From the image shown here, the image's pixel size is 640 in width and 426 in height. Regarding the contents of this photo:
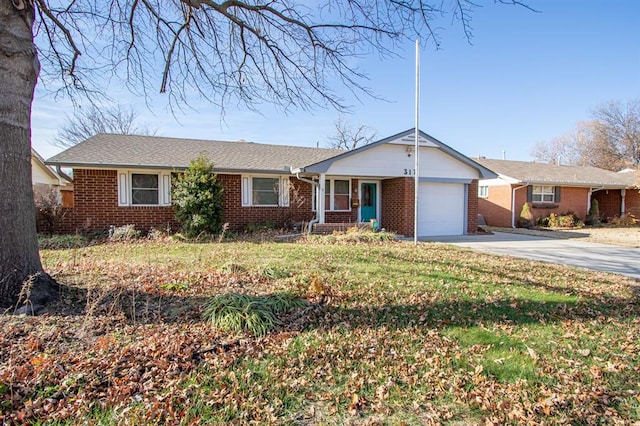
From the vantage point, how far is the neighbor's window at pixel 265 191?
1414cm

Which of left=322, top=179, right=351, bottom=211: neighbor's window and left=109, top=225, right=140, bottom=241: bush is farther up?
left=322, top=179, right=351, bottom=211: neighbor's window

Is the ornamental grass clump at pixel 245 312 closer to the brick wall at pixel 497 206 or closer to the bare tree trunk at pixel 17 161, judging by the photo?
the bare tree trunk at pixel 17 161

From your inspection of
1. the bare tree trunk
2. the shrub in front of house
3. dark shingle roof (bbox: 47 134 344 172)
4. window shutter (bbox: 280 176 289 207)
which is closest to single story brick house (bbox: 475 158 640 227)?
A: the shrub in front of house

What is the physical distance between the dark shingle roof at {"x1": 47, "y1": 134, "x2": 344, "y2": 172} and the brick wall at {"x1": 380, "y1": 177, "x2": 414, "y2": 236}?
367 cm

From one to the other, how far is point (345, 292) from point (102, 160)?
10.4m

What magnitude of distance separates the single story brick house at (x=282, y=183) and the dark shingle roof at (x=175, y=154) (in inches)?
1.4

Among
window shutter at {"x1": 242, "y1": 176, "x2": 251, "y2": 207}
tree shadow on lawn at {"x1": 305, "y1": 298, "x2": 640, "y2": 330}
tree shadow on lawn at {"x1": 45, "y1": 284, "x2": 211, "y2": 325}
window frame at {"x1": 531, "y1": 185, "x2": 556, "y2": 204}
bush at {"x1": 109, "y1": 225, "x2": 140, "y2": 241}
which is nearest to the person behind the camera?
tree shadow on lawn at {"x1": 45, "y1": 284, "x2": 211, "y2": 325}

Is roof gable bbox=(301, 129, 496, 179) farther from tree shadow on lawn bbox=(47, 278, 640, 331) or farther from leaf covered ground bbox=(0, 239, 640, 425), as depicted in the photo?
tree shadow on lawn bbox=(47, 278, 640, 331)

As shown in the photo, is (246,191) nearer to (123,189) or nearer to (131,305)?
(123,189)

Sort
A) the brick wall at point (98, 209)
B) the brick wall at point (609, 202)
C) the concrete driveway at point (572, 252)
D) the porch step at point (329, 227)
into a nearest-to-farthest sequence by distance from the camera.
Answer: the concrete driveway at point (572, 252) → the brick wall at point (98, 209) → the porch step at point (329, 227) → the brick wall at point (609, 202)

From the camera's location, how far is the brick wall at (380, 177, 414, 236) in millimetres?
14070

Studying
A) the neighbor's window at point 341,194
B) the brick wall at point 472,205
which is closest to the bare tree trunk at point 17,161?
the neighbor's window at point 341,194

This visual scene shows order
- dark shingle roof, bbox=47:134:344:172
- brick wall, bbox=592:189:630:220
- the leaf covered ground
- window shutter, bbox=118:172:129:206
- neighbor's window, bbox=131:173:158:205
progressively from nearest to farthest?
the leaf covered ground < dark shingle roof, bbox=47:134:344:172 < window shutter, bbox=118:172:129:206 < neighbor's window, bbox=131:173:158:205 < brick wall, bbox=592:189:630:220

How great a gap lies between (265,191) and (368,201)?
4.68 meters
